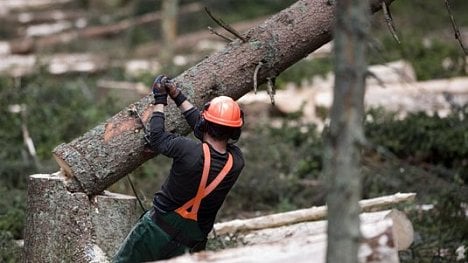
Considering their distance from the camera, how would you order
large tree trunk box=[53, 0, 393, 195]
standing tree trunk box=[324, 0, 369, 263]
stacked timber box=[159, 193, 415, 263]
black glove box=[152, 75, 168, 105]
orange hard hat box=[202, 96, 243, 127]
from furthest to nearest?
large tree trunk box=[53, 0, 393, 195] → black glove box=[152, 75, 168, 105] → orange hard hat box=[202, 96, 243, 127] → stacked timber box=[159, 193, 415, 263] → standing tree trunk box=[324, 0, 369, 263]

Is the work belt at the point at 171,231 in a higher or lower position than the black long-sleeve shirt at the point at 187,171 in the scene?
lower

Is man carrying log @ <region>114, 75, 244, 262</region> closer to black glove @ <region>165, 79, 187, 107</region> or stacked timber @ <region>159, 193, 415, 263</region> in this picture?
black glove @ <region>165, 79, 187, 107</region>

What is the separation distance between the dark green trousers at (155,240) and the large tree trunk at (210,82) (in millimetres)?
607

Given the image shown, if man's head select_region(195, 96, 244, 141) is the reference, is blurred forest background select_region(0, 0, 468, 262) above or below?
below

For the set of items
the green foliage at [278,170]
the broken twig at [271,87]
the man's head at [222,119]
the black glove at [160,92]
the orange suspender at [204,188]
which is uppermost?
the black glove at [160,92]

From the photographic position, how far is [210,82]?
7.39 meters

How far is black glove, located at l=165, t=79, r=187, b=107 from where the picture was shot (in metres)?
7.08

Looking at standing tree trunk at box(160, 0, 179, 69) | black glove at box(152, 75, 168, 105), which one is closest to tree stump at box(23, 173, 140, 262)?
black glove at box(152, 75, 168, 105)

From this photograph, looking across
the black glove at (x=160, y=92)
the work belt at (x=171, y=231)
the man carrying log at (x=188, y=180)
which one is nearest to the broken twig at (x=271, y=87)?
the man carrying log at (x=188, y=180)

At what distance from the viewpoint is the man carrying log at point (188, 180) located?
6570 millimetres

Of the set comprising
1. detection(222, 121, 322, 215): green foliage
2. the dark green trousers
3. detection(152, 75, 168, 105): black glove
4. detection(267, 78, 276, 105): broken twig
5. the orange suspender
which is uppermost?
detection(152, 75, 168, 105): black glove

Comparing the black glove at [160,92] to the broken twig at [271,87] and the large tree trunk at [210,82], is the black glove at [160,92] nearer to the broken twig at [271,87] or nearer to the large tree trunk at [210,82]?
the large tree trunk at [210,82]

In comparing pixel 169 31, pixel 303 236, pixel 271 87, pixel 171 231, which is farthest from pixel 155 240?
pixel 169 31

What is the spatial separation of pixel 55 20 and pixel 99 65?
474 cm
